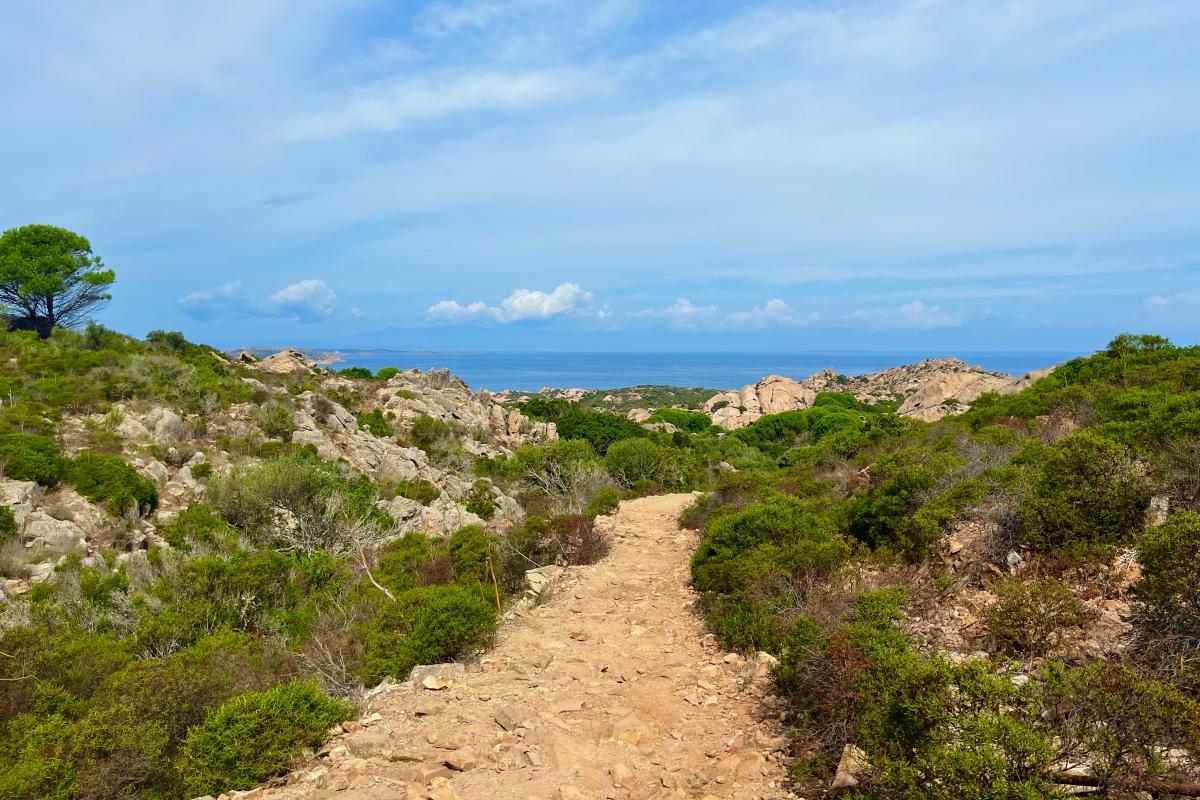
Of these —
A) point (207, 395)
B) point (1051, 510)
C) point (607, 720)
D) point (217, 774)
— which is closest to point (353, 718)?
point (217, 774)

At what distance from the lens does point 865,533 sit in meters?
10.6

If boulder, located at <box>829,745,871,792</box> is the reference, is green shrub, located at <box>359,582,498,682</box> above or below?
below

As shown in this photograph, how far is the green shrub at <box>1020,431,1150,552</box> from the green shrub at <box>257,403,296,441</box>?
24840 millimetres

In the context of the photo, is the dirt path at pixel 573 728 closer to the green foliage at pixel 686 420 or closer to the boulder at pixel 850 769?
the boulder at pixel 850 769

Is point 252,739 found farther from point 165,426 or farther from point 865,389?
point 865,389

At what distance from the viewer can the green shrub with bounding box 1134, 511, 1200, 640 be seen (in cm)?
495

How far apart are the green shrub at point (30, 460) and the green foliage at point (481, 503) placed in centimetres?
1138

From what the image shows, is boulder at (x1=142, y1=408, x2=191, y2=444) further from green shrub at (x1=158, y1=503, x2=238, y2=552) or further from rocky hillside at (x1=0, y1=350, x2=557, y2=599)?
green shrub at (x1=158, y1=503, x2=238, y2=552)

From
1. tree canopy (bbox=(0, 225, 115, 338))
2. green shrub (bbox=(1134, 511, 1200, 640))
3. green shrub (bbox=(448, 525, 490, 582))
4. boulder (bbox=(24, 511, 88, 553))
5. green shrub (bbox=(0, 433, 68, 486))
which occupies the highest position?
tree canopy (bbox=(0, 225, 115, 338))

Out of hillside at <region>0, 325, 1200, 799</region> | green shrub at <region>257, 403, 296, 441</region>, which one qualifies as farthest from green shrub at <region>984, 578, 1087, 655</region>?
green shrub at <region>257, 403, 296, 441</region>

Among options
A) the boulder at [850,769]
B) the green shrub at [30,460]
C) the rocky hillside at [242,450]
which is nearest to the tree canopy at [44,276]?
the rocky hillside at [242,450]

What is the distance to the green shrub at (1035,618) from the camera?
5637 millimetres

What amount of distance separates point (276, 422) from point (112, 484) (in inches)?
324

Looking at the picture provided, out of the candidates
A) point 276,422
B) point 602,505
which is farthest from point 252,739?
point 276,422
